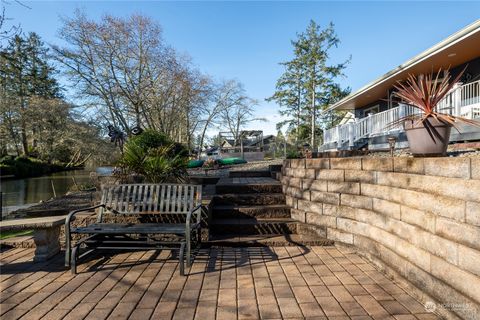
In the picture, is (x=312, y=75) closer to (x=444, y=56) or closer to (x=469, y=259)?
(x=444, y=56)

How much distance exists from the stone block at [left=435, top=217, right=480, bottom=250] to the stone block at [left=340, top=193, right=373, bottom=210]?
1071 millimetres

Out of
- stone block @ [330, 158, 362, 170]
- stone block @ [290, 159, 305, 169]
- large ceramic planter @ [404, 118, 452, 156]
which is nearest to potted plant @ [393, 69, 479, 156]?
A: large ceramic planter @ [404, 118, 452, 156]

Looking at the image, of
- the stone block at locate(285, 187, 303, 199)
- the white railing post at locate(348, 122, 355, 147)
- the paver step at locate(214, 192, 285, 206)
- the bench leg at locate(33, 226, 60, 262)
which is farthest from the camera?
the white railing post at locate(348, 122, 355, 147)

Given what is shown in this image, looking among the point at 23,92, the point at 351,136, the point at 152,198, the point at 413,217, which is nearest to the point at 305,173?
the point at 413,217

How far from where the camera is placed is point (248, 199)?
15.6 ft

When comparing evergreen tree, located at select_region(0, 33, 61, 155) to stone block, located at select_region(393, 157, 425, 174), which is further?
evergreen tree, located at select_region(0, 33, 61, 155)

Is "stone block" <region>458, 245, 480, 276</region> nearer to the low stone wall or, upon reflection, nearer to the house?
the low stone wall

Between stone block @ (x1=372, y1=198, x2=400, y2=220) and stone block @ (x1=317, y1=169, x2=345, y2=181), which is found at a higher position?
stone block @ (x1=317, y1=169, x2=345, y2=181)

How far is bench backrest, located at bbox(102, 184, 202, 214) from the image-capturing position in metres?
3.73

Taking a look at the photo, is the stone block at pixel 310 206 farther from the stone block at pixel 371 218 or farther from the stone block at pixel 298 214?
the stone block at pixel 371 218

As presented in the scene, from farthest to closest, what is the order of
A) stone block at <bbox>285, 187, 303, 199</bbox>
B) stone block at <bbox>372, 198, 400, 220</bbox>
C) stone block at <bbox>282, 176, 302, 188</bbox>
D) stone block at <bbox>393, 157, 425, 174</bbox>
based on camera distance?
stone block at <bbox>282, 176, 302, 188</bbox>
stone block at <bbox>285, 187, 303, 199</bbox>
stone block at <bbox>372, 198, 400, 220</bbox>
stone block at <bbox>393, 157, 425, 174</bbox>

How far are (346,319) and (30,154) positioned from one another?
32347 mm

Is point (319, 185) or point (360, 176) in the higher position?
point (360, 176)

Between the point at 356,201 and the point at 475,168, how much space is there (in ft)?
5.51
